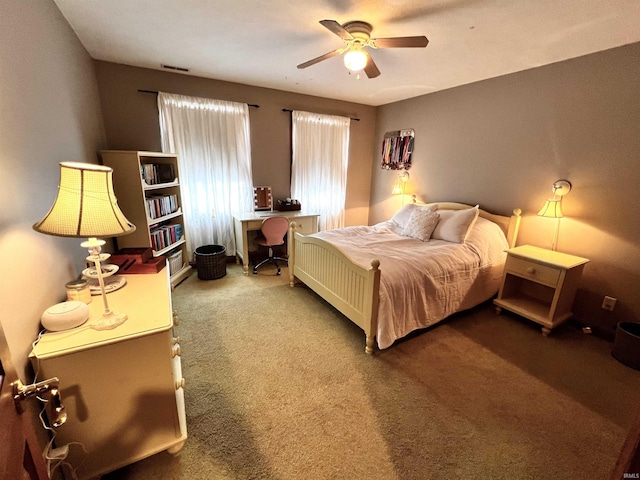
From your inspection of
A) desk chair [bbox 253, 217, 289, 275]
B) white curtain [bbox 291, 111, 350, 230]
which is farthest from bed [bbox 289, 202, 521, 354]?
white curtain [bbox 291, 111, 350, 230]

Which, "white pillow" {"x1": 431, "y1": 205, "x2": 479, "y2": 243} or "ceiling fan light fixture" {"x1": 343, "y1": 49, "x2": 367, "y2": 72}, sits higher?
"ceiling fan light fixture" {"x1": 343, "y1": 49, "x2": 367, "y2": 72}

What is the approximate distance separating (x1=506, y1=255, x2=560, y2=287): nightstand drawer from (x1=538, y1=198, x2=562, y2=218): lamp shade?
470 mm

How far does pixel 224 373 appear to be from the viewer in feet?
6.50

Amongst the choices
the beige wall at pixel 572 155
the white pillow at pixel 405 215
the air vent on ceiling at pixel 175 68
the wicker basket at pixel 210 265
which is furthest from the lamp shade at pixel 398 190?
the air vent on ceiling at pixel 175 68

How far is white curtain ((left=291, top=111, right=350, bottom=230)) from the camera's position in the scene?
423 cm

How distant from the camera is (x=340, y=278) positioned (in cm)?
252

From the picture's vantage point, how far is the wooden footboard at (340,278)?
2.13m

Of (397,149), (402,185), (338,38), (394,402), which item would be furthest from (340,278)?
(397,149)

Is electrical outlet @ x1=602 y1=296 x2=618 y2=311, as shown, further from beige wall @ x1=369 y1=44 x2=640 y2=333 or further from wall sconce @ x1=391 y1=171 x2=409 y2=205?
wall sconce @ x1=391 y1=171 x2=409 y2=205

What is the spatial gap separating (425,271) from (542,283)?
112 cm

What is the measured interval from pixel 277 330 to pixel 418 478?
1.47 m

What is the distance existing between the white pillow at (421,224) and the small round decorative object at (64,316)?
291cm

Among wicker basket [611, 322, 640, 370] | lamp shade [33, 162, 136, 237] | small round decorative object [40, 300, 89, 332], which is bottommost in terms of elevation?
wicker basket [611, 322, 640, 370]

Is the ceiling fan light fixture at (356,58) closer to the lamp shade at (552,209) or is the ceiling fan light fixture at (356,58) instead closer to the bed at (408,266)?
the bed at (408,266)
